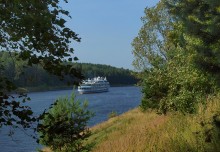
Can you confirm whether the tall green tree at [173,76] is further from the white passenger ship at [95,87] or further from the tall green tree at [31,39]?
the white passenger ship at [95,87]

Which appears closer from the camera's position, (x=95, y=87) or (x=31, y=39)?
(x=31, y=39)

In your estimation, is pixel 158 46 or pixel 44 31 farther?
pixel 158 46

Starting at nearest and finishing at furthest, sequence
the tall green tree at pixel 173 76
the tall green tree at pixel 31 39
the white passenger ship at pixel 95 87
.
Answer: the tall green tree at pixel 31 39, the tall green tree at pixel 173 76, the white passenger ship at pixel 95 87

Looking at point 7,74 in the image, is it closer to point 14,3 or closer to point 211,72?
point 14,3

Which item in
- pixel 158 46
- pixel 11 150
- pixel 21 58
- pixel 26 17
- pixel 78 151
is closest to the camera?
pixel 26 17

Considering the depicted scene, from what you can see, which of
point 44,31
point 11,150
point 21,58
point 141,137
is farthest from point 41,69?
point 11,150

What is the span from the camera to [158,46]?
41.3 m

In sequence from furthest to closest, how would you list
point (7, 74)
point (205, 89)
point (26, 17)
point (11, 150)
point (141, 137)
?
point (11, 150)
point (205, 89)
point (141, 137)
point (7, 74)
point (26, 17)

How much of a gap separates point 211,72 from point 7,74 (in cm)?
893

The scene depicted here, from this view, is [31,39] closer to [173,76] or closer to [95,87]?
[173,76]

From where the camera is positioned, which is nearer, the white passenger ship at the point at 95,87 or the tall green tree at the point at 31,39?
the tall green tree at the point at 31,39

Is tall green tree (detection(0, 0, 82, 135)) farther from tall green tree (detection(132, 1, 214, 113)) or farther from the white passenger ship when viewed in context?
the white passenger ship

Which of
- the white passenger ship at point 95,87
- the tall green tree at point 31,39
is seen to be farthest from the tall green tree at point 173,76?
the white passenger ship at point 95,87

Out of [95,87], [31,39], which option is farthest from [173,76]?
[95,87]
